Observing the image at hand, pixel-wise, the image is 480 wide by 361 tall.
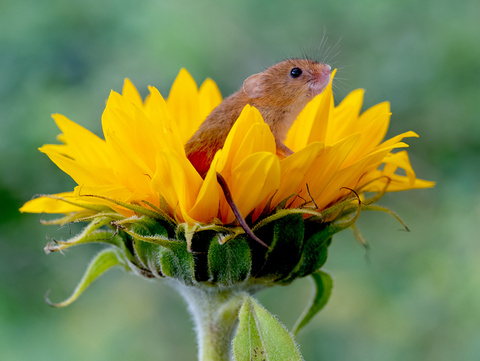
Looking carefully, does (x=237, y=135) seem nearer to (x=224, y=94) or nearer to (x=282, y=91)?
(x=282, y=91)

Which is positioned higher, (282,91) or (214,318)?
(282,91)

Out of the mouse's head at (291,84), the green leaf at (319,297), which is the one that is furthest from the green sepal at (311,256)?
the mouse's head at (291,84)

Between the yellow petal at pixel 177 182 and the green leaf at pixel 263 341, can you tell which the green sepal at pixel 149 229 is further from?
the green leaf at pixel 263 341

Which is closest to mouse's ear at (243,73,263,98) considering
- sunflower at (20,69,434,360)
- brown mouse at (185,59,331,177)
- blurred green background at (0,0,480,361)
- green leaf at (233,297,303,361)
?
brown mouse at (185,59,331,177)

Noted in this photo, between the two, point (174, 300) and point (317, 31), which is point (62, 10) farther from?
point (174, 300)

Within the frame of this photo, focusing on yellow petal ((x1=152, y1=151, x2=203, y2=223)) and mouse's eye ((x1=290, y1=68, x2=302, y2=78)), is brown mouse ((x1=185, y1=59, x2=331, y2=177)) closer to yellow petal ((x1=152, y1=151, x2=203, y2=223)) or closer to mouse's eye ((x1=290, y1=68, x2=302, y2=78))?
mouse's eye ((x1=290, y1=68, x2=302, y2=78))

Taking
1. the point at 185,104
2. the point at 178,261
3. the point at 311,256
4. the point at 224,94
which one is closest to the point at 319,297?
the point at 311,256
